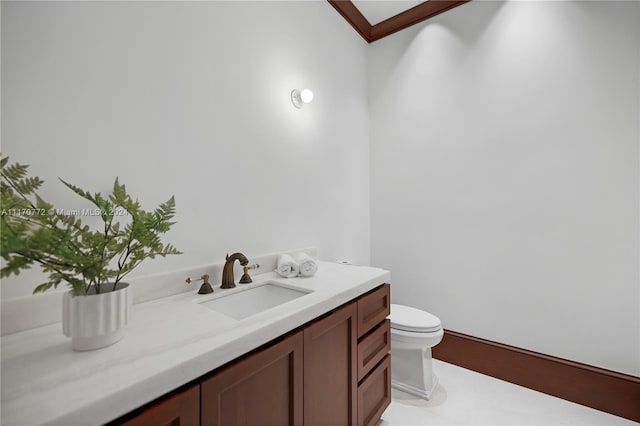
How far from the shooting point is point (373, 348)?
1358 mm

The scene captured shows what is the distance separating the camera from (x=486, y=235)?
79.3 inches

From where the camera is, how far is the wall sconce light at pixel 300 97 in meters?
1.71

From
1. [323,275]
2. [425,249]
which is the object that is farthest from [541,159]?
[323,275]

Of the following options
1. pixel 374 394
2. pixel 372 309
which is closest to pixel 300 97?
pixel 372 309

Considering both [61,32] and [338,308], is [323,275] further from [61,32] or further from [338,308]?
[61,32]

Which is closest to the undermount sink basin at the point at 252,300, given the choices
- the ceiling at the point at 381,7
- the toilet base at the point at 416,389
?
the toilet base at the point at 416,389

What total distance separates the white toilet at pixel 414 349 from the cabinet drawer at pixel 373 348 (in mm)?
267

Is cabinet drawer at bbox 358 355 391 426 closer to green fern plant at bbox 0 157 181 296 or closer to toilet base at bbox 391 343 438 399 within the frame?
toilet base at bbox 391 343 438 399

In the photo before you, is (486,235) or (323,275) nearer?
(323,275)

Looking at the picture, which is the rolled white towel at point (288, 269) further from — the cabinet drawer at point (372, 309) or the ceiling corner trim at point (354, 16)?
the ceiling corner trim at point (354, 16)

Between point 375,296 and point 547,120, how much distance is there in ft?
5.26

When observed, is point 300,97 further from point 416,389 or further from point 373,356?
point 416,389

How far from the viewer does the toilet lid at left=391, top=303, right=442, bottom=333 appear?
1670 millimetres

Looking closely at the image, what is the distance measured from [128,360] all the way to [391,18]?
2.81 meters
